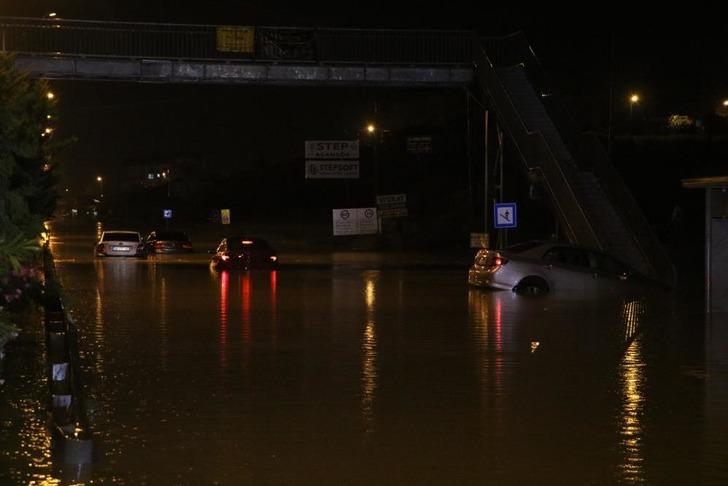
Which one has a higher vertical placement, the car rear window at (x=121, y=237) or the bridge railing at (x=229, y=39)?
the bridge railing at (x=229, y=39)

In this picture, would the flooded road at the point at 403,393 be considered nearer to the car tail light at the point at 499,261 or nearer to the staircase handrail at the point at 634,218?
the car tail light at the point at 499,261

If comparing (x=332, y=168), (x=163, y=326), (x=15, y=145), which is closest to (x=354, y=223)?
(x=332, y=168)

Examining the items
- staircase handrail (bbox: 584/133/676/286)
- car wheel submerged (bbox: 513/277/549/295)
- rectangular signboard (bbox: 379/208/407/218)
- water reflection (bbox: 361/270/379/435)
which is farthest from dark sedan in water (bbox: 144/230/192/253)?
car wheel submerged (bbox: 513/277/549/295)

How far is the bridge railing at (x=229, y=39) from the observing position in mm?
41531

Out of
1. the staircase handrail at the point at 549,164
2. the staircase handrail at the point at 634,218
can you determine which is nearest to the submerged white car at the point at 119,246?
the staircase handrail at the point at 549,164

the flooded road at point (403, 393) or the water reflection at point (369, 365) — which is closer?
the flooded road at point (403, 393)

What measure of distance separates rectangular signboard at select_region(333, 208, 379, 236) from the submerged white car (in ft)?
41.1

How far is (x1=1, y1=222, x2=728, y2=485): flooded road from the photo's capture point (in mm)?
8141

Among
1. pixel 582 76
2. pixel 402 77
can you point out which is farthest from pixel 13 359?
pixel 582 76

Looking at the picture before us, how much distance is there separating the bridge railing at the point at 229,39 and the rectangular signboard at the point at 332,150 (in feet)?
33.1

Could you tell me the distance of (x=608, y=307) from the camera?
73.9 feet

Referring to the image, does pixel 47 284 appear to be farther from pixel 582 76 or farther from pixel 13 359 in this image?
pixel 582 76

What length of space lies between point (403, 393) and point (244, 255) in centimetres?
2749

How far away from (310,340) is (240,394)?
4976mm
